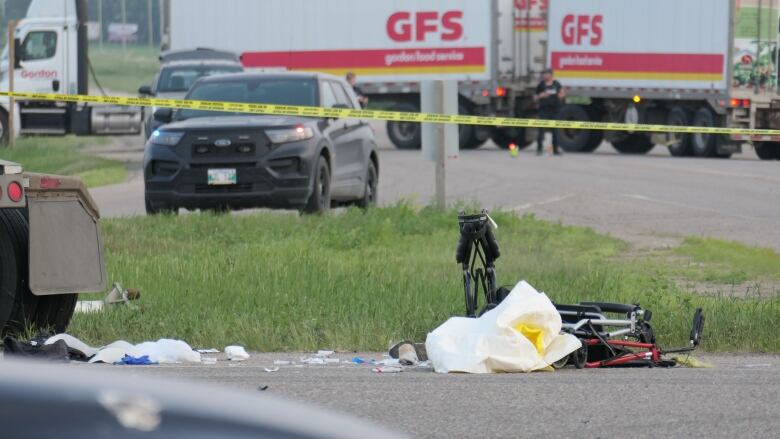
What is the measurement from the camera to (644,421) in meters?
6.54

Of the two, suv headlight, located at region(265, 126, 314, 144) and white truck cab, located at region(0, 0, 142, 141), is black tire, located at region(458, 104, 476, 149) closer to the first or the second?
white truck cab, located at region(0, 0, 142, 141)

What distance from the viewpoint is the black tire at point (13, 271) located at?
849cm

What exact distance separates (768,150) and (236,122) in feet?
62.6

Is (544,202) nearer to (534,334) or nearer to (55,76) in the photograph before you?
(534,334)

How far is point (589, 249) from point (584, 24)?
23.8m

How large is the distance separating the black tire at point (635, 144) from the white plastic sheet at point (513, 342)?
29843 millimetres

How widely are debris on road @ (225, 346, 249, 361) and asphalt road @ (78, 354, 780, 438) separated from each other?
5.4 inches

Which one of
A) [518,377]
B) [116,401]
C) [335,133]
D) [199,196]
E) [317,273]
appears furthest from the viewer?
[335,133]

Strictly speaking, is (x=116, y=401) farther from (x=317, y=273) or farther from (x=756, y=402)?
(x=317, y=273)

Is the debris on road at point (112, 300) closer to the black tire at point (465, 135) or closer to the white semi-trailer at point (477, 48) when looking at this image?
the white semi-trailer at point (477, 48)

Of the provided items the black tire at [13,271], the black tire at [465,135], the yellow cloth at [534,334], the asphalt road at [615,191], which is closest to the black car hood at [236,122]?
the asphalt road at [615,191]

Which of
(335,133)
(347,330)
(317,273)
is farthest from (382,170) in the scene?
(347,330)

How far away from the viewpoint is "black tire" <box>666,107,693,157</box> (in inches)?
1387

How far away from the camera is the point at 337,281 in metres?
10.9
